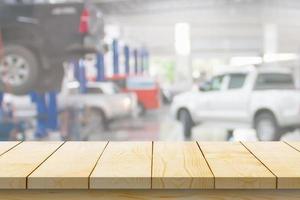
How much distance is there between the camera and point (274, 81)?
303 cm

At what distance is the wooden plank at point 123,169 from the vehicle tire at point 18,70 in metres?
2.08

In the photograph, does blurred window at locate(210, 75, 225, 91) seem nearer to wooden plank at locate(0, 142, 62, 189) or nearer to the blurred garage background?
the blurred garage background

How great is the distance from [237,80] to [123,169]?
86.4 inches

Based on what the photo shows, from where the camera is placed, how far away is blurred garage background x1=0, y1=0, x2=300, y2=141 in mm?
3070

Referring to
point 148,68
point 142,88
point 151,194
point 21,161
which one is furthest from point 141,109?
point 151,194

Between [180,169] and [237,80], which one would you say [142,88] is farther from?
[180,169]

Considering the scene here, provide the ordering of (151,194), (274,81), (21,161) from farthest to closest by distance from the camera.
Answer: (274,81) < (21,161) < (151,194)

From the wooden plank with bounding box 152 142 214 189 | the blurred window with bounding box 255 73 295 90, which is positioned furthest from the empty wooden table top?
the blurred window with bounding box 255 73 295 90

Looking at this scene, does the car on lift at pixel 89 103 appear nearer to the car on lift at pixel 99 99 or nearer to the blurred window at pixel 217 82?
the car on lift at pixel 99 99

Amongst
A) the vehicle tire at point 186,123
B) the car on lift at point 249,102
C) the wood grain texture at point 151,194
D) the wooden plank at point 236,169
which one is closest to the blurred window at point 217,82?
the car on lift at point 249,102

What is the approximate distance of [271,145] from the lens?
4.37ft

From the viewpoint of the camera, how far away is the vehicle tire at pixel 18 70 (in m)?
3.15

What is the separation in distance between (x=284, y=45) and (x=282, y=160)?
6.78 feet

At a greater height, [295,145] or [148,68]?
[148,68]
